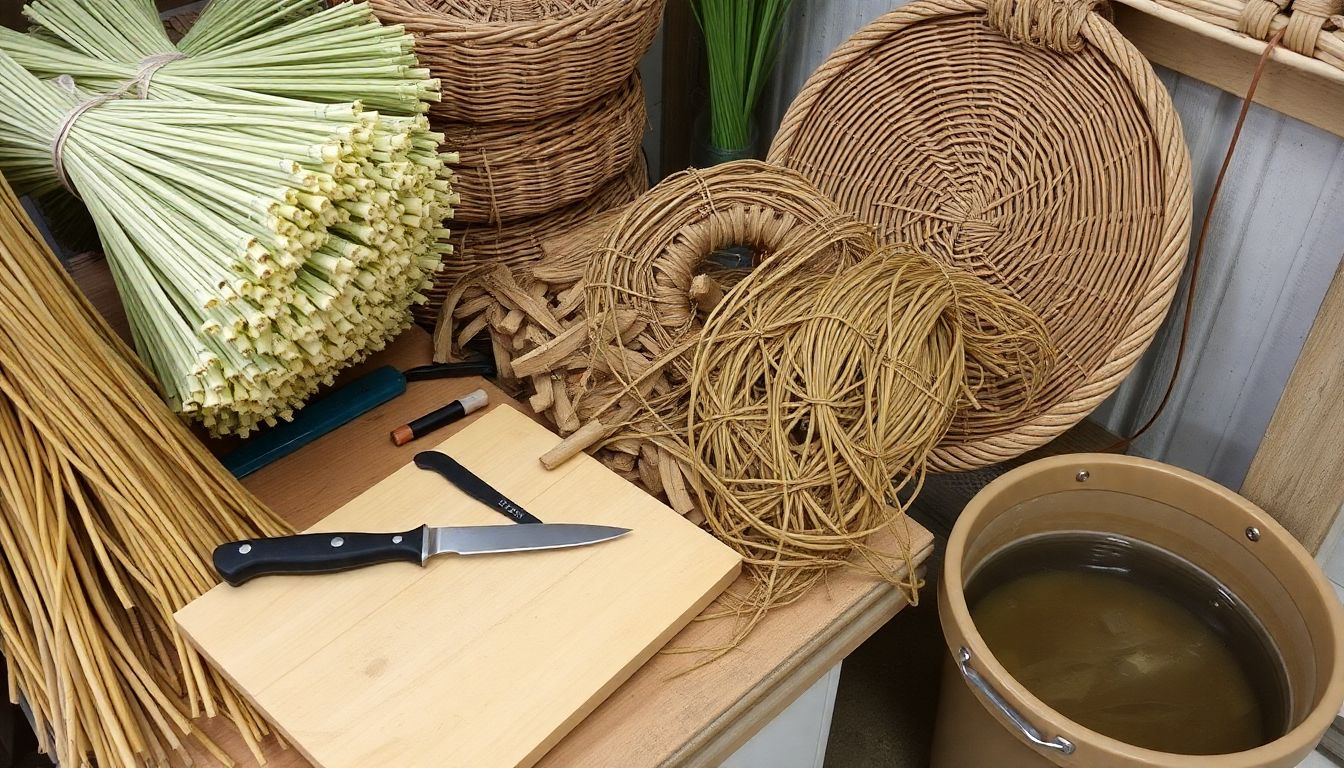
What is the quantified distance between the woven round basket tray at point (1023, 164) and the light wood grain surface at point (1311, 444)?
0.13m

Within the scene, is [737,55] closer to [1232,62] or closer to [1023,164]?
[1023,164]

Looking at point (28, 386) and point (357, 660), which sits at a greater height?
point (28, 386)

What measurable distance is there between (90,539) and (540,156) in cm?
53

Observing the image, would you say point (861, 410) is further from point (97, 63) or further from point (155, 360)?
point (97, 63)

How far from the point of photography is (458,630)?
2.48 ft

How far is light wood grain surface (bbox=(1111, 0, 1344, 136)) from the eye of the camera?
0.90m

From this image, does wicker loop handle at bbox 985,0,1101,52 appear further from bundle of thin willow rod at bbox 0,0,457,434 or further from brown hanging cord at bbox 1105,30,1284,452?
bundle of thin willow rod at bbox 0,0,457,434

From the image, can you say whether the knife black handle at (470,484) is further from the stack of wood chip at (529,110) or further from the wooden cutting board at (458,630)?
the stack of wood chip at (529,110)

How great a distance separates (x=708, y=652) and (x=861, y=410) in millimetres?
230

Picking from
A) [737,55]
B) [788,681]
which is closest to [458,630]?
[788,681]

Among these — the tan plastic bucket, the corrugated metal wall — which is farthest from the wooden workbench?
the corrugated metal wall

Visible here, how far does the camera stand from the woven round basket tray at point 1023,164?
100 centimetres

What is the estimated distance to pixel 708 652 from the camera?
792mm

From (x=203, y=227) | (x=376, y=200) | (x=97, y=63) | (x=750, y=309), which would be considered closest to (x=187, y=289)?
(x=203, y=227)
